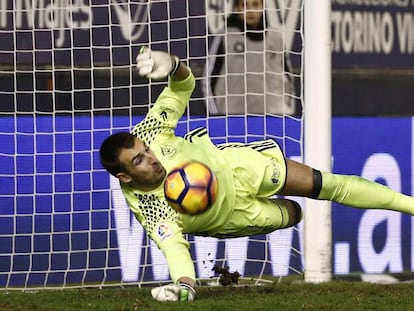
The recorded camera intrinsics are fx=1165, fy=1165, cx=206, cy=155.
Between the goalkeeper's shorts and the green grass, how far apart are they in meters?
0.45

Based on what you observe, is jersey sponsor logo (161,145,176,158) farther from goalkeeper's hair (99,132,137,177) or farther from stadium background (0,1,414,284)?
stadium background (0,1,414,284)

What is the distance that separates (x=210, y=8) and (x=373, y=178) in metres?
2.09

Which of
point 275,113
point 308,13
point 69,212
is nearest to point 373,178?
point 275,113

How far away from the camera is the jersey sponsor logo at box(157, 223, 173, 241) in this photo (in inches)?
275

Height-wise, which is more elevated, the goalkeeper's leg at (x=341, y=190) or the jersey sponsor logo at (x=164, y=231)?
the goalkeeper's leg at (x=341, y=190)

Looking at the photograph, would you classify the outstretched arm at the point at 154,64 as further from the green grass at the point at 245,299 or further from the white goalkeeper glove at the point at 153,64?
the green grass at the point at 245,299

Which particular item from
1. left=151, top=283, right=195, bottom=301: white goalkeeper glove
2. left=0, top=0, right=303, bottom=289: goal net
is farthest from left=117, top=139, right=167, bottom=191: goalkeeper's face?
left=0, top=0, right=303, bottom=289: goal net

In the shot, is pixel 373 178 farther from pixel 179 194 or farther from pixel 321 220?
pixel 179 194

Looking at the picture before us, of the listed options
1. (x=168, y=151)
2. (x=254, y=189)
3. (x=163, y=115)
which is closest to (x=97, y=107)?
(x=163, y=115)

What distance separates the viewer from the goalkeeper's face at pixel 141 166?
22.9ft

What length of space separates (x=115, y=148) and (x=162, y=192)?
0.39 meters

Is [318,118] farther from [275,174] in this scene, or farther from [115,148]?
[115,148]

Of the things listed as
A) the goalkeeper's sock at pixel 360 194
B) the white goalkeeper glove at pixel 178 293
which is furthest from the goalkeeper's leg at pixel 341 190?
the white goalkeeper glove at pixel 178 293

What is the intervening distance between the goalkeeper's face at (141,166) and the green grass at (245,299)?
73cm
